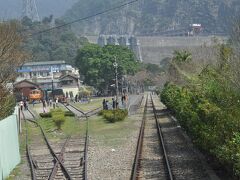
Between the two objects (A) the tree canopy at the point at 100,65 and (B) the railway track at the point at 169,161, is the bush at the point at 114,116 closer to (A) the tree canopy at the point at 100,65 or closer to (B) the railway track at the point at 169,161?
(B) the railway track at the point at 169,161

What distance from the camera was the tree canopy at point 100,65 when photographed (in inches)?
4678

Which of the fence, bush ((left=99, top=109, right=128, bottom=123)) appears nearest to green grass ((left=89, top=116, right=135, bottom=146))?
bush ((left=99, top=109, right=128, bottom=123))

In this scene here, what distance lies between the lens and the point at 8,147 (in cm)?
1816

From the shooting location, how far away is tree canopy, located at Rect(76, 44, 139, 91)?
11881 cm

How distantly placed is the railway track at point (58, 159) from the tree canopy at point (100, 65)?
89379mm

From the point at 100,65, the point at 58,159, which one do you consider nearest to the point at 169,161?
the point at 58,159

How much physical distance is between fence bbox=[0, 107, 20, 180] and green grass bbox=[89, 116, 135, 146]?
6.67m

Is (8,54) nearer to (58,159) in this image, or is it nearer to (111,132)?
(111,132)

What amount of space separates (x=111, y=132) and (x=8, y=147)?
14.6 m

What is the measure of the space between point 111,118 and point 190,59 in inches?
476

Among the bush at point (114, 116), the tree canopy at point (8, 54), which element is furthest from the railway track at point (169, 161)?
the tree canopy at point (8, 54)

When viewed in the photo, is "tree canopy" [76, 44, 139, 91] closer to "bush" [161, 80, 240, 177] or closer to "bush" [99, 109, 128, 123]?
"bush" [99, 109, 128, 123]

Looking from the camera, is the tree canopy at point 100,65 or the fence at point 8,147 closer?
the fence at point 8,147

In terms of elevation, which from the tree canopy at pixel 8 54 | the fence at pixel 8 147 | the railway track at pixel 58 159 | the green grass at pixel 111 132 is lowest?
the green grass at pixel 111 132
